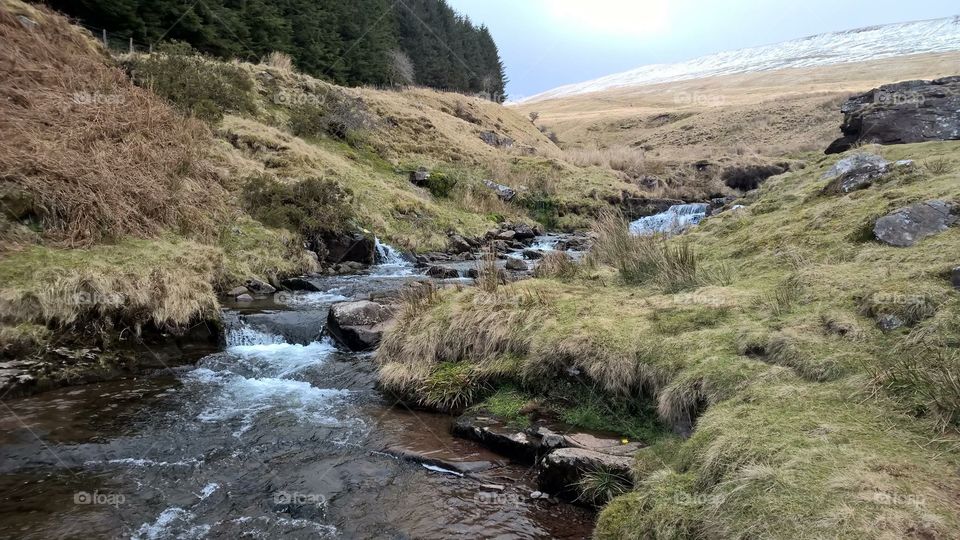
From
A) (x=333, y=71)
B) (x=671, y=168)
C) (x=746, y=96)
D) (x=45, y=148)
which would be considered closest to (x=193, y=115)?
(x=45, y=148)

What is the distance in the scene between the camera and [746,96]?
71938 millimetres

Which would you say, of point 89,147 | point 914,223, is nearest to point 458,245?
point 89,147

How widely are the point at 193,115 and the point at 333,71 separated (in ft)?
85.1

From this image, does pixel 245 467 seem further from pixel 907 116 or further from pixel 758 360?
pixel 907 116

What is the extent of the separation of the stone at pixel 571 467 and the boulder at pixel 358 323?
4.47 metres

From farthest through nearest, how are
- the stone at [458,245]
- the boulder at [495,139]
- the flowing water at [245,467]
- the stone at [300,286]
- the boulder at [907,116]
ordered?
1. the boulder at [495,139]
2. the stone at [458,245]
3. the stone at [300,286]
4. the boulder at [907,116]
5. the flowing water at [245,467]

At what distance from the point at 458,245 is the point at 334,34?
30.0 meters

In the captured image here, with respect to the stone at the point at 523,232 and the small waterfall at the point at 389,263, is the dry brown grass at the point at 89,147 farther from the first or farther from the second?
the stone at the point at 523,232

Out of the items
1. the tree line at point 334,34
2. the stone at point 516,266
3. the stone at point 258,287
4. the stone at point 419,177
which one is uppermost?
the tree line at point 334,34

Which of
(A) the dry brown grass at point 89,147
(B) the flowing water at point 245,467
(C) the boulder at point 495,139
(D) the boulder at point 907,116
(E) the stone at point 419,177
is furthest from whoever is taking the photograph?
(C) the boulder at point 495,139

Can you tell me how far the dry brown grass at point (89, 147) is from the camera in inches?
380

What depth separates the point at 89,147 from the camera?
11547mm

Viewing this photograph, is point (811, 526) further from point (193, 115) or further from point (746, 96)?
point (746, 96)

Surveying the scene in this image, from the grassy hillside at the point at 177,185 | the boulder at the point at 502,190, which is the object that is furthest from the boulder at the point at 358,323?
the boulder at the point at 502,190
